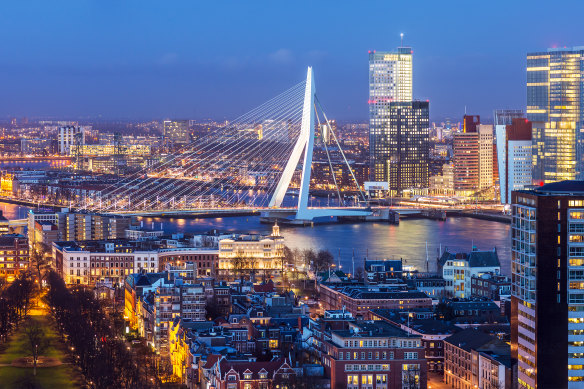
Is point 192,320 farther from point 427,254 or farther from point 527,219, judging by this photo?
point 427,254

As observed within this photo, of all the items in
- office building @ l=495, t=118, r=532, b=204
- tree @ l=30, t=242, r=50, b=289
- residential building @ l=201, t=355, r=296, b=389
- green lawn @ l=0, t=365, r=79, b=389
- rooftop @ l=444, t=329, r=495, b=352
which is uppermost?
office building @ l=495, t=118, r=532, b=204

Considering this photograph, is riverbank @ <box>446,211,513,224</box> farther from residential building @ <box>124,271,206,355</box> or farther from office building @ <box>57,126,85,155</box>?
office building @ <box>57,126,85,155</box>

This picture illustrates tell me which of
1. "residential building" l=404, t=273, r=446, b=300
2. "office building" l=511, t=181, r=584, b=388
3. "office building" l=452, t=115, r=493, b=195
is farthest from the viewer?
"office building" l=452, t=115, r=493, b=195

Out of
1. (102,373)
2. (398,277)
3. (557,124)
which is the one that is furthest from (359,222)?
(102,373)

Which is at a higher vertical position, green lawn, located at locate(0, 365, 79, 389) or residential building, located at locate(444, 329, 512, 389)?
residential building, located at locate(444, 329, 512, 389)

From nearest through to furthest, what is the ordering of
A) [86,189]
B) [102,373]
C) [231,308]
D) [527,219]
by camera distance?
[527,219]
[102,373]
[231,308]
[86,189]

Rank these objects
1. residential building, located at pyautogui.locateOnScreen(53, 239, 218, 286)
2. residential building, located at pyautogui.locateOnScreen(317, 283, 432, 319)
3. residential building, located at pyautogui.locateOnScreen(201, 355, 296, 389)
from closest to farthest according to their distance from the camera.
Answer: residential building, located at pyautogui.locateOnScreen(201, 355, 296, 389) → residential building, located at pyautogui.locateOnScreen(317, 283, 432, 319) → residential building, located at pyautogui.locateOnScreen(53, 239, 218, 286)

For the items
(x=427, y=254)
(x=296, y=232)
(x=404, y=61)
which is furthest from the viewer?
(x=404, y=61)

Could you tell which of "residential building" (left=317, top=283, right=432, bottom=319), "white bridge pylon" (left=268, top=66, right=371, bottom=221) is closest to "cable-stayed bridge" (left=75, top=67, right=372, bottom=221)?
"white bridge pylon" (left=268, top=66, right=371, bottom=221)
